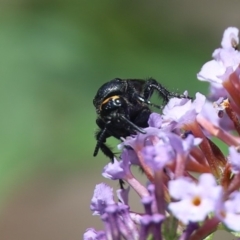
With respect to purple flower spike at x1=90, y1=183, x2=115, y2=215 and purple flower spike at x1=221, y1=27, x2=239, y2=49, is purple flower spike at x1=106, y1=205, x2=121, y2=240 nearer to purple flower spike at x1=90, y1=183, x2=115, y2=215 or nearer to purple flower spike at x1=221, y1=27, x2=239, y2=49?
purple flower spike at x1=90, y1=183, x2=115, y2=215

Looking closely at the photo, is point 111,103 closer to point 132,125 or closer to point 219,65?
point 132,125

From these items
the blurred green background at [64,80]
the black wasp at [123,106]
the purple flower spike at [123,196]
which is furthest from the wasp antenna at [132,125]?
the blurred green background at [64,80]

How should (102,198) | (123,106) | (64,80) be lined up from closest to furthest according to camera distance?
(102,198), (123,106), (64,80)

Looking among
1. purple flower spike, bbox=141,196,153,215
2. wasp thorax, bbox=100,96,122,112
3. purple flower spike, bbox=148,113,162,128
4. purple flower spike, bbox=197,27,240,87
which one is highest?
wasp thorax, bbox=100,96,122,112

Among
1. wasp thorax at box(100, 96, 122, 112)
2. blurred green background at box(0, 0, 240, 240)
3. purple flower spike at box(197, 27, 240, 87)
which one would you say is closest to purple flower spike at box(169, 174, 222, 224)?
purple flower spike at box(197, 27, 240, 87)

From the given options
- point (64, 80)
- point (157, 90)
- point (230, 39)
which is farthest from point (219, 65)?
point (64, 80)

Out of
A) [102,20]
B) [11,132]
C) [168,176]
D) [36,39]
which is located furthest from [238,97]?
[102,20]
